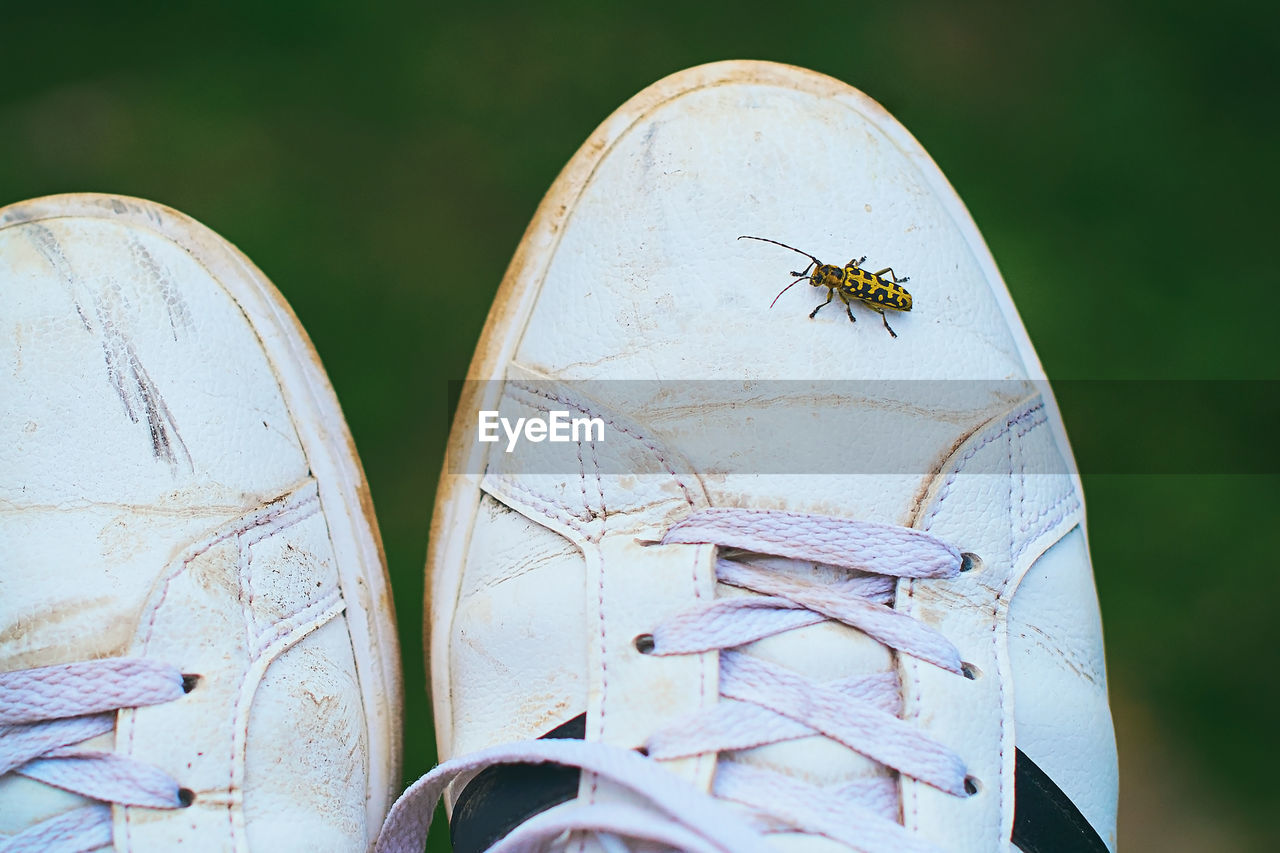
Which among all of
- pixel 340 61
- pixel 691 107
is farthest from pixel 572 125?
pixel 691 107

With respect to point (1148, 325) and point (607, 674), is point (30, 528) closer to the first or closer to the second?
point (607, 674)

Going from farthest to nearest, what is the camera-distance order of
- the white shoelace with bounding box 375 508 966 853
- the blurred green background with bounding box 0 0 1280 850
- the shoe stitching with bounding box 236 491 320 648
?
1. the blurred green background with bounding box 0 0 1280 850
2. the shoe stitching with bounding box 236 491 320 648
3. the white shoelace with bounding box 375 508 966 853

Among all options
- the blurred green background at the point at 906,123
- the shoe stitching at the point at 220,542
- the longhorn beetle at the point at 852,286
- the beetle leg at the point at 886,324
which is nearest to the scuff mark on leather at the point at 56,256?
the shoe stitching at the point at 220,542

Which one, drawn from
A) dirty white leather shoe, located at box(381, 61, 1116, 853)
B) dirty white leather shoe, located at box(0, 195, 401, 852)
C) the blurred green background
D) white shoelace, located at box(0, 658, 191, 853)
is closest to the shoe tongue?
dirty white leather shoe, located at box(381, 61, 1116, 853)

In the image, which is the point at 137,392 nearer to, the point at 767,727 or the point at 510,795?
the point at 510,795

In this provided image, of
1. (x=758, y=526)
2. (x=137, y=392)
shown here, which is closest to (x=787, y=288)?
(x=758, y=526)

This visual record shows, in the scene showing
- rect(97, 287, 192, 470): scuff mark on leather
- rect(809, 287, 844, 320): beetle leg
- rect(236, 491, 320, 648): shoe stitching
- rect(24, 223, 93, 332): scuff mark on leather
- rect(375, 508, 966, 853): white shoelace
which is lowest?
rect(375, 508, 966, 853): white shoelace

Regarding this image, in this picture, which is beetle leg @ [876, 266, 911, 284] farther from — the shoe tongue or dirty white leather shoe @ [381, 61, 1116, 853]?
the shoe tongue

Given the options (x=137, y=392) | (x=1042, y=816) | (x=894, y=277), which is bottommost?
(x=1042, y=816)
